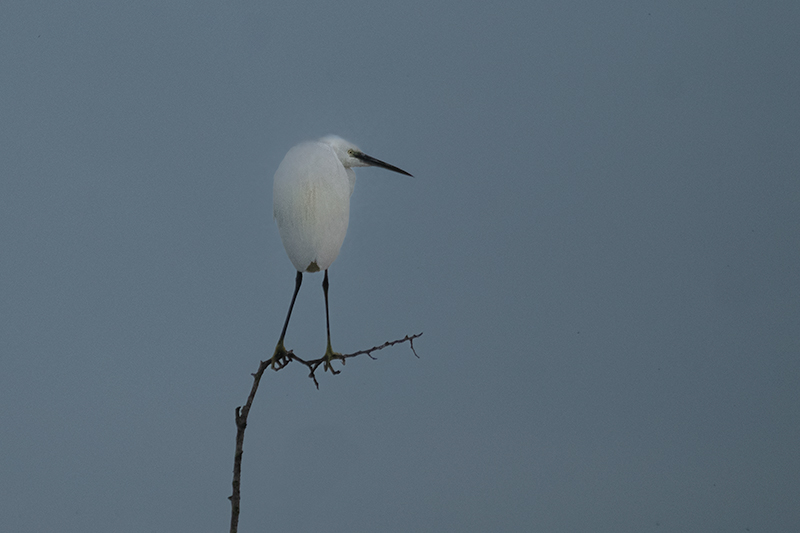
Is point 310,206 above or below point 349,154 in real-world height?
below

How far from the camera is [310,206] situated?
1.49 metres

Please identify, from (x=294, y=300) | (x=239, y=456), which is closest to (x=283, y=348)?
(x=294, y=300)

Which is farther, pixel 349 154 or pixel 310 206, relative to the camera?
pixel 349 154

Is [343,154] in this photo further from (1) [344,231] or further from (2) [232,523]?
(2) [232,523]

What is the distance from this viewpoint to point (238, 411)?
4.64ft

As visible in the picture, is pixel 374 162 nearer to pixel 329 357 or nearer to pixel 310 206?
pixel 310 206

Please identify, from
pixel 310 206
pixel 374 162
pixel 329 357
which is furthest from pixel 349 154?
pixel 329 357

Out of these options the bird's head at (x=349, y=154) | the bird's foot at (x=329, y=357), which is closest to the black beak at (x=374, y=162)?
the bird's head at (x=349, y=154)

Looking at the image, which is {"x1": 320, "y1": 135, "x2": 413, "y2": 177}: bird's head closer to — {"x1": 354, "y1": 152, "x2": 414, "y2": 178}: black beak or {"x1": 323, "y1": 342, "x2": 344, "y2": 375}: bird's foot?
{"x1": 354, "y1": 152, "x2": 414, "y2": 178}: black beak

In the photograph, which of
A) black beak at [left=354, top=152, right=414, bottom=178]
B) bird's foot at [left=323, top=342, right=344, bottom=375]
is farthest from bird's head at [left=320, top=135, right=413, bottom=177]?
bird's foot at [left=323, top=342, right=344, bottom=375]

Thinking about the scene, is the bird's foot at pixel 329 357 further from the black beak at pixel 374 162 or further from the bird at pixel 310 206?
the black beak at pixel 374 162

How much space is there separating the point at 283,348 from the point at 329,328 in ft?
0.35

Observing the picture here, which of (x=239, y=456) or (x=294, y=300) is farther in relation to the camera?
(x=294, y=300)

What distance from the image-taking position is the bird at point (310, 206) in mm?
1489
